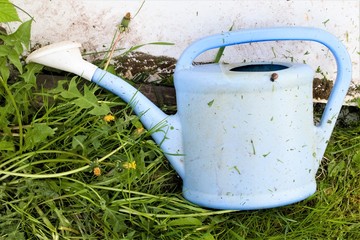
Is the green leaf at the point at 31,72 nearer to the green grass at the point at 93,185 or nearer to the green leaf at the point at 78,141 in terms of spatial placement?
the green grass at the point at 93,185

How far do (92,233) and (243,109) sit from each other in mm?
487

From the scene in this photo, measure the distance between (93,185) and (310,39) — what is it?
0.64 metres

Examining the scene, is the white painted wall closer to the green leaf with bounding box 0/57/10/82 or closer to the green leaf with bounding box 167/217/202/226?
the green leaf with bounding box 0/57/10/82

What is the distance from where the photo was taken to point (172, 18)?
1.77 m

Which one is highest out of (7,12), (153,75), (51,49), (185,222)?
(7,12)

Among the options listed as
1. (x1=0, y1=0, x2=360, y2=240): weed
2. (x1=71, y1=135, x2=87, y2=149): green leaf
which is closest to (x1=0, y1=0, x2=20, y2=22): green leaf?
(x1=0, y1=0, x2=360, y2=240): weed

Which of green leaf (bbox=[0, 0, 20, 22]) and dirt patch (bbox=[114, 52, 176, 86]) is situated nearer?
green leaf (bbox=[0, 0, 20, 22])

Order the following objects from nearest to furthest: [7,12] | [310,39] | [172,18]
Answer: [7,12] → [310,39] → [172,18]

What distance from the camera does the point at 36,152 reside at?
5.29ft

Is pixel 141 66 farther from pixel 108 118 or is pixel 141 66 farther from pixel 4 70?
pixel 4 70

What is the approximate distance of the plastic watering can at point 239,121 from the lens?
5.11ft

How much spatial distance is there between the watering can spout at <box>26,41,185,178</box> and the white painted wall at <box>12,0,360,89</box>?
142mm

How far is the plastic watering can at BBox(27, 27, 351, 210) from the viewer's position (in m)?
1.56

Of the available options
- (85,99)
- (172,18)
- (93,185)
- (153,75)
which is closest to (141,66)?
(153,75)
